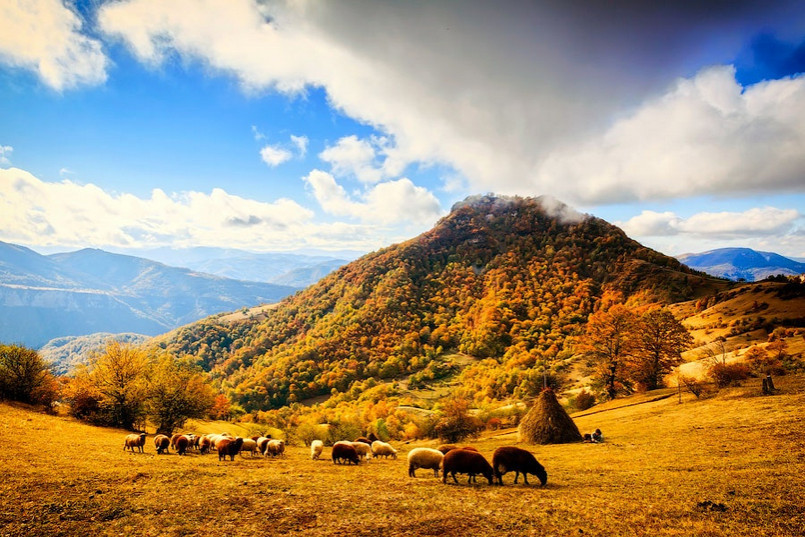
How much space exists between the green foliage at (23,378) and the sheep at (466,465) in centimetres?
4573

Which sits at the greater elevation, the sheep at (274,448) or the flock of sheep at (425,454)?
the flock of sheep at (425,454)

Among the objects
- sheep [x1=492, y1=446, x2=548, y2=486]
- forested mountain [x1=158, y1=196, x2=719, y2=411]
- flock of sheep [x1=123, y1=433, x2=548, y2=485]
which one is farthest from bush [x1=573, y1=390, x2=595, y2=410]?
sheep [x1=492, y1=446, x2=548, y2=486]

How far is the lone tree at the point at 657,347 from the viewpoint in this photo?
5534 cm

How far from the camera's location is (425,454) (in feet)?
65.7

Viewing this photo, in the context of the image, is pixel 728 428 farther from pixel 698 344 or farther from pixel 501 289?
pixel 501 289

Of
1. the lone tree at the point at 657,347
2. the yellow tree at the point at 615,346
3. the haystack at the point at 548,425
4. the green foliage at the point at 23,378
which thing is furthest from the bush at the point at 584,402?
the green foliage at the point at 23,378

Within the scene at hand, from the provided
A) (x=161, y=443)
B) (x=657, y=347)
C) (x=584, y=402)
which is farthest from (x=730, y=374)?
(x=161, y=443)

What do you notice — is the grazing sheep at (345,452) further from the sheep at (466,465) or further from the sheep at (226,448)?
the sheep at (466,465)

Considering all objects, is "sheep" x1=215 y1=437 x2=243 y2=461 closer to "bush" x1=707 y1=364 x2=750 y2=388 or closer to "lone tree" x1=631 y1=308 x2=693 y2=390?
"bush" x1=707 y1=364 x2=750 y2=388

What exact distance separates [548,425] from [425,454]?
807 inches

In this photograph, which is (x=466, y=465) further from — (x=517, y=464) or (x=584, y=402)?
(x=584, y=402)

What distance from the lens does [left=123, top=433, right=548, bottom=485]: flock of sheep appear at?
17.2 meters

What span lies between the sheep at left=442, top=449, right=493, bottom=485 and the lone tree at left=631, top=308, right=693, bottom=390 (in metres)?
51.5

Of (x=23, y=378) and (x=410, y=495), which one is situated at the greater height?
(x=23, y=378)
